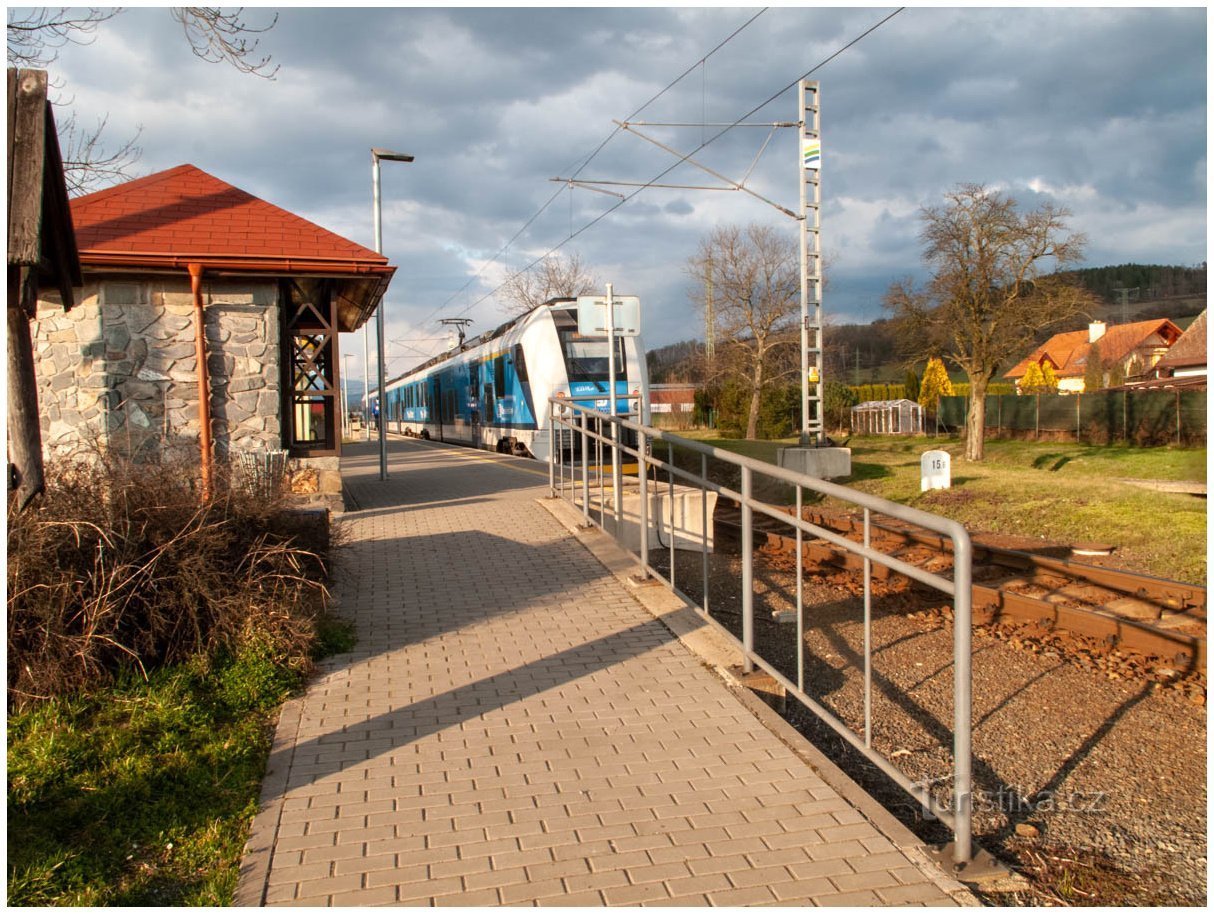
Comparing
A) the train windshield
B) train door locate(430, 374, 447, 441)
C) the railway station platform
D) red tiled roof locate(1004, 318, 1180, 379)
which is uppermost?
red tiled roof locate(1004, 318, 1180, 379)

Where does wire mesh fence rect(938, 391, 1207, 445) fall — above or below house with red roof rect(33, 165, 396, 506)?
below

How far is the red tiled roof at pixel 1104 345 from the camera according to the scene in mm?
65750

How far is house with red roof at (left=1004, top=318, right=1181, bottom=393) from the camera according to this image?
59.2 meters

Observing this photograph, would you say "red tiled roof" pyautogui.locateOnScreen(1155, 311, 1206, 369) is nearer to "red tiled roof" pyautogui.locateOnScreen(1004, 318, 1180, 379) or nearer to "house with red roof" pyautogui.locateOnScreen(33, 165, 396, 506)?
"red tiled roof" pyautogui.locateOnScreen(1004, 318, 1180, 379)

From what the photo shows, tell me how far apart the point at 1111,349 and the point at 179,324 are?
229 feet

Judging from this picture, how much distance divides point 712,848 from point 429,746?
4.84ft

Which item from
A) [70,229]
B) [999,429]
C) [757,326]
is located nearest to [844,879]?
[70,229]

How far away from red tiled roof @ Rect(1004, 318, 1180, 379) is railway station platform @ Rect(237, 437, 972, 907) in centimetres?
5641

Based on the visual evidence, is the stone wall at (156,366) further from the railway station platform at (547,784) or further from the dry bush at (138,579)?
the railway station platform at (547,784)

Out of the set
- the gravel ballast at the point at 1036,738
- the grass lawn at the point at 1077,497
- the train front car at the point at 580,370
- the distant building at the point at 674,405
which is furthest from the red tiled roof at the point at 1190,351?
the gravel ballast at the point at 1036,738

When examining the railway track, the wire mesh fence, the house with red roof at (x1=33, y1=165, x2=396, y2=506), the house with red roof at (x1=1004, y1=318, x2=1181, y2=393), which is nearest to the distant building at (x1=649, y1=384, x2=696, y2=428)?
the house with red roof at (x1=1004, y1=318, x2=1181, y2=393)

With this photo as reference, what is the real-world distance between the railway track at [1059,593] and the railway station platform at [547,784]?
4.25 feet

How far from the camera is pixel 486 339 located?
24953mm

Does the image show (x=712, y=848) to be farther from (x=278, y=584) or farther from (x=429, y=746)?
(x=278, y=584)
